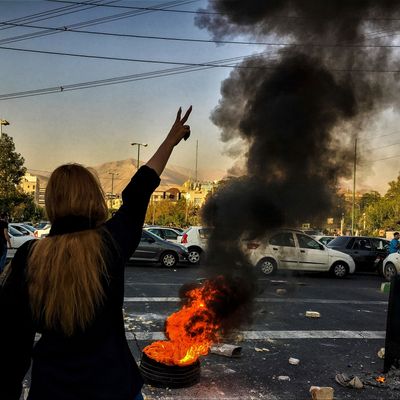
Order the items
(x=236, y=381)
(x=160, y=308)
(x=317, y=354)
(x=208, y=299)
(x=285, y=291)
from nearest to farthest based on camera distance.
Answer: (x=236, y=381) < (x=208, y=299) < (x=317, y=354) < (x=160, y=308) < (x=285, y=291)

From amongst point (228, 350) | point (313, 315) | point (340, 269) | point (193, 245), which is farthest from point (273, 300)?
point (193, 245)

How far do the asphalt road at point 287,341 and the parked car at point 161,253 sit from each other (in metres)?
3.67

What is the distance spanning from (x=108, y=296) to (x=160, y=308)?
6.69 m

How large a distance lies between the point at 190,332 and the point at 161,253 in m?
10.5

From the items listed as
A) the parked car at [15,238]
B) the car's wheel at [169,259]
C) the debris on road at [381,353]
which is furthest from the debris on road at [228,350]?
the parked car at [15,238]

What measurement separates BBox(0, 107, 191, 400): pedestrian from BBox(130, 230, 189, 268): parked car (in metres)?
13.5

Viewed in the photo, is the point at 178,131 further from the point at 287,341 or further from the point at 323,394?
the point at 287,341

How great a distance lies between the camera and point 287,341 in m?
6.29

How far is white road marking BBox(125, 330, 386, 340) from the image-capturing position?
627 centimetres

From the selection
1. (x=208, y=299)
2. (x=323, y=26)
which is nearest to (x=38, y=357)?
(x=208, y=299)

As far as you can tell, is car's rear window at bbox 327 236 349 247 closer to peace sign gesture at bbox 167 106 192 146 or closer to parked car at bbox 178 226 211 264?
parked car at bbox 178 226 211 264

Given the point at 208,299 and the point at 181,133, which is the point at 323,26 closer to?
the point at 208,299

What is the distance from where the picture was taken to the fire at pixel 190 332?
4.51m

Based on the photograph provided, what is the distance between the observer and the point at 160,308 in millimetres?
8172
